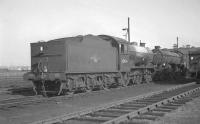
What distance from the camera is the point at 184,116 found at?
7934 mm

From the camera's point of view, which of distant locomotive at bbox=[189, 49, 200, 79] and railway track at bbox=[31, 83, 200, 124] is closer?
railway track at bbox=[31, 83, 200, 124]

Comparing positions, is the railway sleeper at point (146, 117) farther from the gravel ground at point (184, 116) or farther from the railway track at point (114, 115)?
the gravel ground at point (184, 116)

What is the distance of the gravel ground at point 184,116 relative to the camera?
23.7 feet

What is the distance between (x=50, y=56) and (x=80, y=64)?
1743 millimetres

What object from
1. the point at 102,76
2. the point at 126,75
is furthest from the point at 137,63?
the point at 102,76

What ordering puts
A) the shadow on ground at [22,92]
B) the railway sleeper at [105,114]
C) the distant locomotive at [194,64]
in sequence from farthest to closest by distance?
the distant locomotive at [194,64] < the shadow on ground at [22,92] < the railway sleeper at [105,114]

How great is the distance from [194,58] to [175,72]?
576 centimetres

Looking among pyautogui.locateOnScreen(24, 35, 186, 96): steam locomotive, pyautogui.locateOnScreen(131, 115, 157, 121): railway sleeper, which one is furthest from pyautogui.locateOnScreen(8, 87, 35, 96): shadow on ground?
pyautogui.locateOnScreen(131, 115, 157, 121): railway sleeper

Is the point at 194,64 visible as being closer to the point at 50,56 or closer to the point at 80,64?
the point at 80,64

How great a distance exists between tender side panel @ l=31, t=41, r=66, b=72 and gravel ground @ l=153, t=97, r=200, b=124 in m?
6.89

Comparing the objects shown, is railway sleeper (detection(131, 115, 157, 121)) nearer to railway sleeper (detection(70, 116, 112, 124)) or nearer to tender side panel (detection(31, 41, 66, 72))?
railway sleeper (detection(70, 116, 112, 124))

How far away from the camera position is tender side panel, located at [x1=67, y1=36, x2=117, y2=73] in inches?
563

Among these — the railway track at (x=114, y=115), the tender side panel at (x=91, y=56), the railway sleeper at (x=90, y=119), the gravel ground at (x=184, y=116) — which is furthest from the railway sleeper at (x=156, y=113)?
the tender side panel at (x=91, y=56)

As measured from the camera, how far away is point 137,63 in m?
21.3
